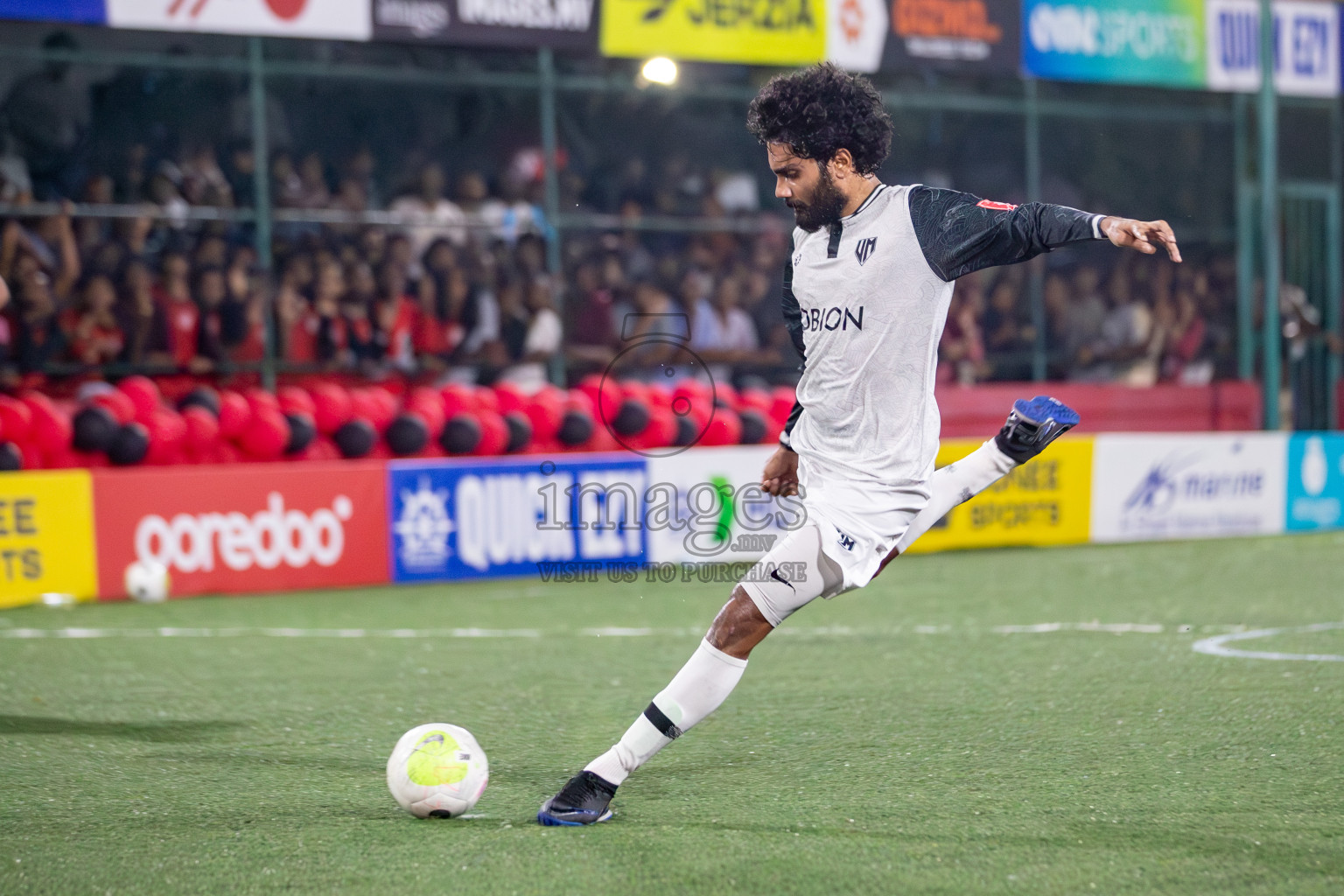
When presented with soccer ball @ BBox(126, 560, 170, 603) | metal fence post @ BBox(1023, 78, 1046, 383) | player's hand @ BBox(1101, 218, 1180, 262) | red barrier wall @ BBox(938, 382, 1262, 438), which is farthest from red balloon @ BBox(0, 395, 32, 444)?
metal fence post @ BBox(1023, 78, 1046, 383)

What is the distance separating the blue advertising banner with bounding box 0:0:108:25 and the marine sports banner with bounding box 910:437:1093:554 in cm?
693

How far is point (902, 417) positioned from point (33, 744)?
326 centimetres

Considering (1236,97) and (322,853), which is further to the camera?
(1236,97)

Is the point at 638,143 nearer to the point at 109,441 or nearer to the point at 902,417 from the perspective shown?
the point at 109,441

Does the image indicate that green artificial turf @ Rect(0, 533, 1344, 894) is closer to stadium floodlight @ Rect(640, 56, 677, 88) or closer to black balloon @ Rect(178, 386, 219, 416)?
black balloon @ Rect(178, 386, 219, 416)

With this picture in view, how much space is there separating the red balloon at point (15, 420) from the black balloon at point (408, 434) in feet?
7.88

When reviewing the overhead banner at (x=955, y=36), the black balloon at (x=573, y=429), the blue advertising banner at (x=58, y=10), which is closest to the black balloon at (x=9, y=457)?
the blue advertising banner at (x=58, y=10)

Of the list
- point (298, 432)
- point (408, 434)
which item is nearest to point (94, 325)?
point (298, 432)

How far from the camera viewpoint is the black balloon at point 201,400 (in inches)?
417

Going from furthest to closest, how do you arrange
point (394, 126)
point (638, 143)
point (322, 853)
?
1. point (638, 143)
2. point (394, 126)
3. point (322, 853)

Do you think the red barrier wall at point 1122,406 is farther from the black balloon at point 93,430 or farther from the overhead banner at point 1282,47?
the black balloon at point 93,430

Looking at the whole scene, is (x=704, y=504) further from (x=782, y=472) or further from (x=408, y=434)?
(x=782, y=472)

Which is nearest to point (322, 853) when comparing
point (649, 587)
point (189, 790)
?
point (189, 790)

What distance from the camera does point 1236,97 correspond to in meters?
16.7
